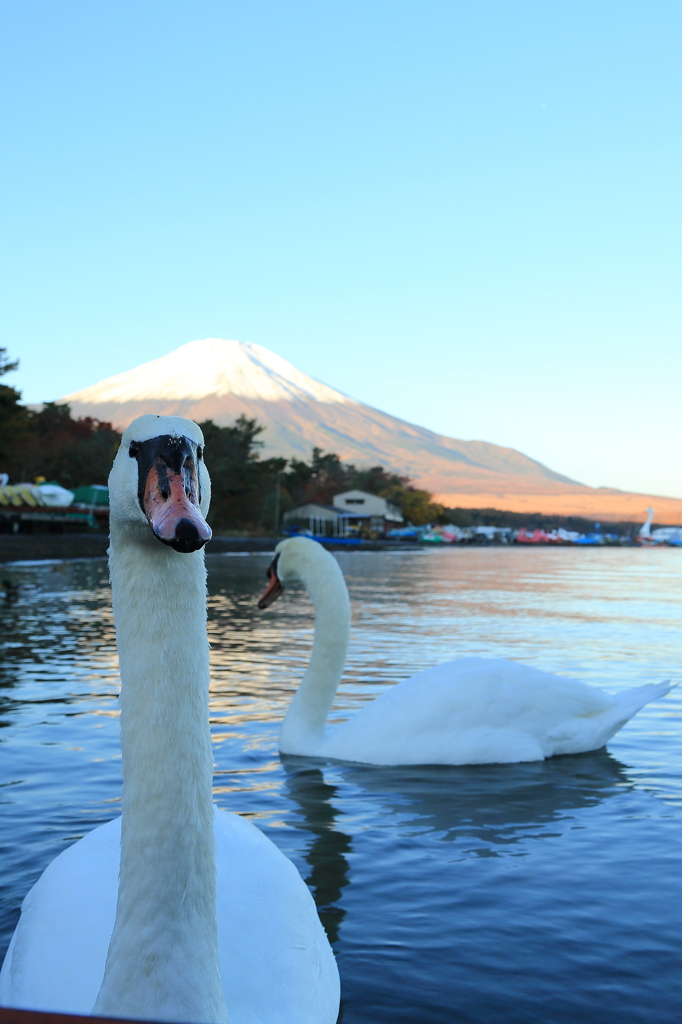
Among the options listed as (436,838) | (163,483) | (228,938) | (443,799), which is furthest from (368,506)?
(163,483)

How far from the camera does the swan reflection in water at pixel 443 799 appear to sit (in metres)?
5.08

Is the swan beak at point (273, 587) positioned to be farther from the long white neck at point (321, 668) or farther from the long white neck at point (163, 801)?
the long white neck at point (163, 801)

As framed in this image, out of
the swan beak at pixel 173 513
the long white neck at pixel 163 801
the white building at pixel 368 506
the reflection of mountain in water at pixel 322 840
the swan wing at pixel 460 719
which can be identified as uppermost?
the white building at pixel 368 506

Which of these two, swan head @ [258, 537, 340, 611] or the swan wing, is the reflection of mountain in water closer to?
the swan wing

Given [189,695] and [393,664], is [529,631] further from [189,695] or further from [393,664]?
[189,695]

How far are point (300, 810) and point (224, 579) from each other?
2502 centimetres

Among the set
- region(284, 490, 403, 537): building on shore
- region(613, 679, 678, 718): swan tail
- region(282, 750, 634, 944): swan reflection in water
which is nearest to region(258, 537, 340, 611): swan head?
region(282, 750, 634, 944): swan reflection in water

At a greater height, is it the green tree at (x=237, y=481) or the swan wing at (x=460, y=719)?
the green tree at (x=237, y=481)

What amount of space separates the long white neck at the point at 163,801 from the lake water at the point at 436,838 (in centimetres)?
156

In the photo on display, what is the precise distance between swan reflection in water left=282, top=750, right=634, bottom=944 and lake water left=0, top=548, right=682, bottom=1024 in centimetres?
2

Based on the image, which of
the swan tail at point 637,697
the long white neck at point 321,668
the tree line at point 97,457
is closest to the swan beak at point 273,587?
the long white neck at point 321,668

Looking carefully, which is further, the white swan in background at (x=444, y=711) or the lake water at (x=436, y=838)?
the white swan in background at (x=444, y=711)

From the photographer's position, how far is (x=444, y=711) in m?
6.62

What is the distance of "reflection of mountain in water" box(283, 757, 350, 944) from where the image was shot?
14.2 ft
